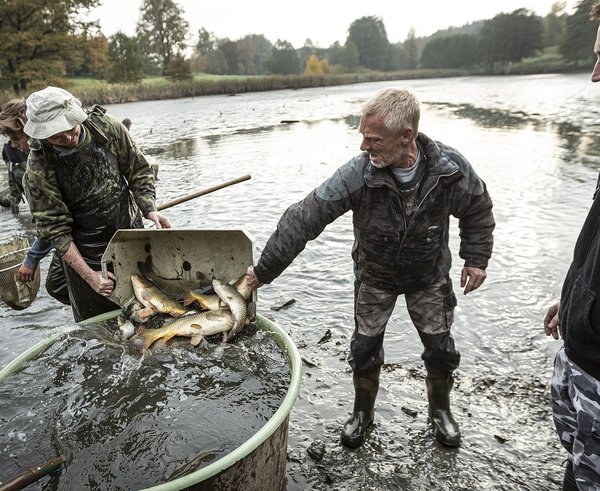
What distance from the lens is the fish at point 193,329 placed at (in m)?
3.12

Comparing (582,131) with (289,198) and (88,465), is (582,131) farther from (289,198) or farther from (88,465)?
(88,465)

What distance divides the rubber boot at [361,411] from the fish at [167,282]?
1463mm

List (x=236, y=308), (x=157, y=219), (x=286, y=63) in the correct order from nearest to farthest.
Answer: (x=236, y=308) < (x=157, y=219) < (x=286, y=63)

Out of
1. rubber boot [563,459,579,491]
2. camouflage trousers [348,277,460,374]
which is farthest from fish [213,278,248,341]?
rubber boot [563,459,579,491]

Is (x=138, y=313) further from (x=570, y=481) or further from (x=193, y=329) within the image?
(x=570, y=481)

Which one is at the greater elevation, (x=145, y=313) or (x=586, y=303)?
(x=586, y=303)

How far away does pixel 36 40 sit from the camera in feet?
120

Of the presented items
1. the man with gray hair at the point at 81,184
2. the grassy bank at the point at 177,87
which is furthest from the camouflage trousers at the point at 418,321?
the grassy bank at the point at 177,87

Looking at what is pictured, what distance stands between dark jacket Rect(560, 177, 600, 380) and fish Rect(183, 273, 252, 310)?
6.05ft

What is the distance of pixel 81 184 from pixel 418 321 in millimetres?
2633

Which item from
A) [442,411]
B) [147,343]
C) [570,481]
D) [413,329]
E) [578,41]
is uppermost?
[578,41]

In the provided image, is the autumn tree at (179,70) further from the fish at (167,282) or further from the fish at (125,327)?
the fish at (125,327)

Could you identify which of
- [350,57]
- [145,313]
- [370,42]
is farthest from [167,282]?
[370,42]

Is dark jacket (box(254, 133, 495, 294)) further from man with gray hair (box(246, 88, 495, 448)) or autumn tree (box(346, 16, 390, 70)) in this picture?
autumn tree (box(346, 16, 390, 70))
